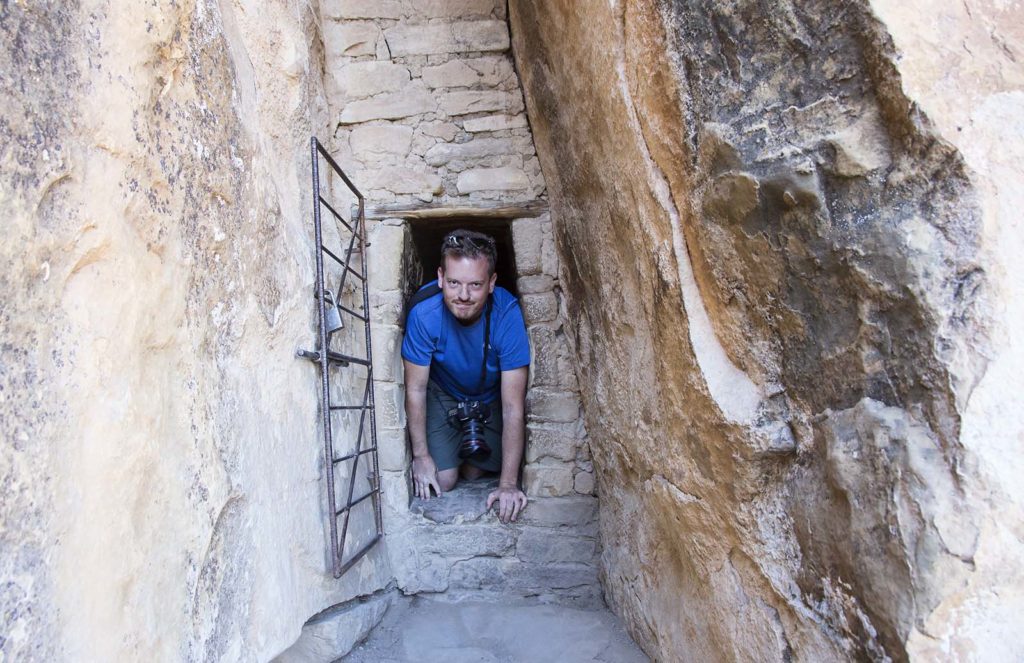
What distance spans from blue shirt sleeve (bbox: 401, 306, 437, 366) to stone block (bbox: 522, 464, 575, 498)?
0.68m

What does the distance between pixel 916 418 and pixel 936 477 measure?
10cm

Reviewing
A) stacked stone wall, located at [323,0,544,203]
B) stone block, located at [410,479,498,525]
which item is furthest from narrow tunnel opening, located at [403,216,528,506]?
stacked stone wall, located at [323,0,544,203]

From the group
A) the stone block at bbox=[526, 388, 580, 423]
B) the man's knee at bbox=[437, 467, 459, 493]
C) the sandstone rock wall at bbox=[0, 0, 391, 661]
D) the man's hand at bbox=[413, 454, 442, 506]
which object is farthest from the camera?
the man's knee at bbox=[437, 467, 459, 493]

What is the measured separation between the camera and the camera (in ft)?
10.8

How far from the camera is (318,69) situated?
2.80 metres

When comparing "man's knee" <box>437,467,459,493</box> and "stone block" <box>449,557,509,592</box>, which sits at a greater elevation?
"man's knee" <box>437,467,459,493</box>

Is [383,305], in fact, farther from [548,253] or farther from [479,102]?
[479,102]

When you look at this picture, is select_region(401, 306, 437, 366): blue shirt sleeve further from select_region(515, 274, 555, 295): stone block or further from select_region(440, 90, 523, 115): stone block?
select_region(440, 90, 523, 115): stone block

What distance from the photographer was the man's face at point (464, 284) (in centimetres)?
292

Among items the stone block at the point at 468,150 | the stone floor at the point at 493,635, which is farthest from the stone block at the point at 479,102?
the stone floor at the point at 493,635

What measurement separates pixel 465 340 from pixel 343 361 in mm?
813

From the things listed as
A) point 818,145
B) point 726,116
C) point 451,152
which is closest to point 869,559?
point 818,145

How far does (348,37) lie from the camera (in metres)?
2.91

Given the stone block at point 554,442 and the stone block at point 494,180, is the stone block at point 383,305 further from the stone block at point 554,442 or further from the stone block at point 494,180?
the stone block at point 554,442
